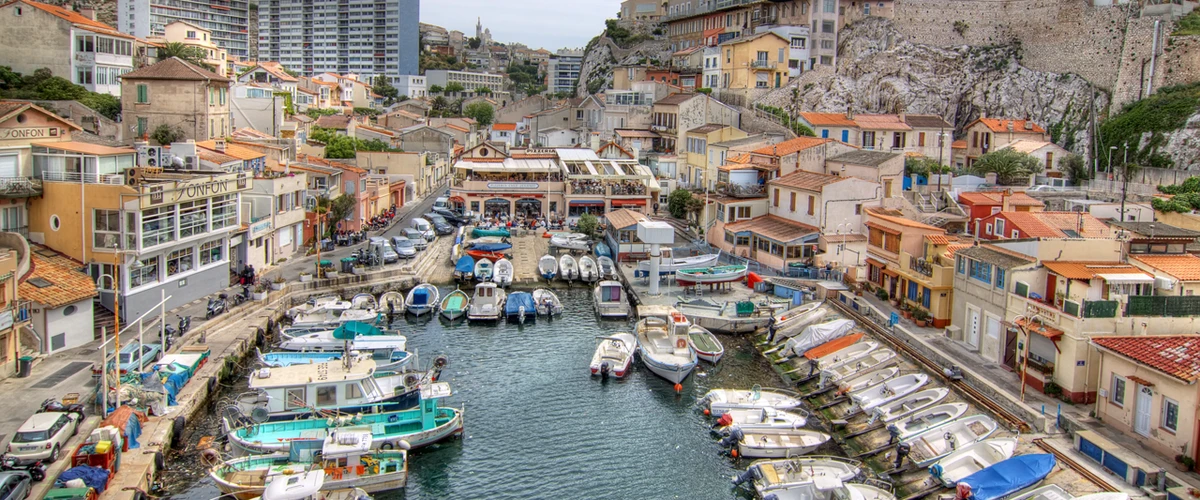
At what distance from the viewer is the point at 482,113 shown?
93.1 m

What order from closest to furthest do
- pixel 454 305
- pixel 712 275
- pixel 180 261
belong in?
pixel 180 261 < pixel 454 305 < pixel 712 275

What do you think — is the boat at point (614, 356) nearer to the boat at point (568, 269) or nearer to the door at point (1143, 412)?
the boat at point (568, 269)

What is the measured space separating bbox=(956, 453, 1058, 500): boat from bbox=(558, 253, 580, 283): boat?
75.6 ft

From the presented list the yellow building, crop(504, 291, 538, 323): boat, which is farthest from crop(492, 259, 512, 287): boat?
the yellow building

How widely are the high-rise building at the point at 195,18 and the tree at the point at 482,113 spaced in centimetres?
2837

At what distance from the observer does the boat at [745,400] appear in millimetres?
24547

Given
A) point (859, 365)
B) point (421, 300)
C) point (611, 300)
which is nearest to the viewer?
point (859, 365)

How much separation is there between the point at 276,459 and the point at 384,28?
11905 centimetres

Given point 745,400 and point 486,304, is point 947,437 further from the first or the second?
point 486,304

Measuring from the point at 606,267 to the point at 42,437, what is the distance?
24876mm

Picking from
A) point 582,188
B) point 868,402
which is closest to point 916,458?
point 868,402

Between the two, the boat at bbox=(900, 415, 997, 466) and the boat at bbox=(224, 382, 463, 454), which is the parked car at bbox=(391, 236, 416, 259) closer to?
the boat at bbox=(224, 382, 463, 454)

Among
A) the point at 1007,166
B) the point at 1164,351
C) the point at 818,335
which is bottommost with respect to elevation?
the point at 818,335

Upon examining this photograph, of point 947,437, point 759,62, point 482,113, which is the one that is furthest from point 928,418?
point 482,113
